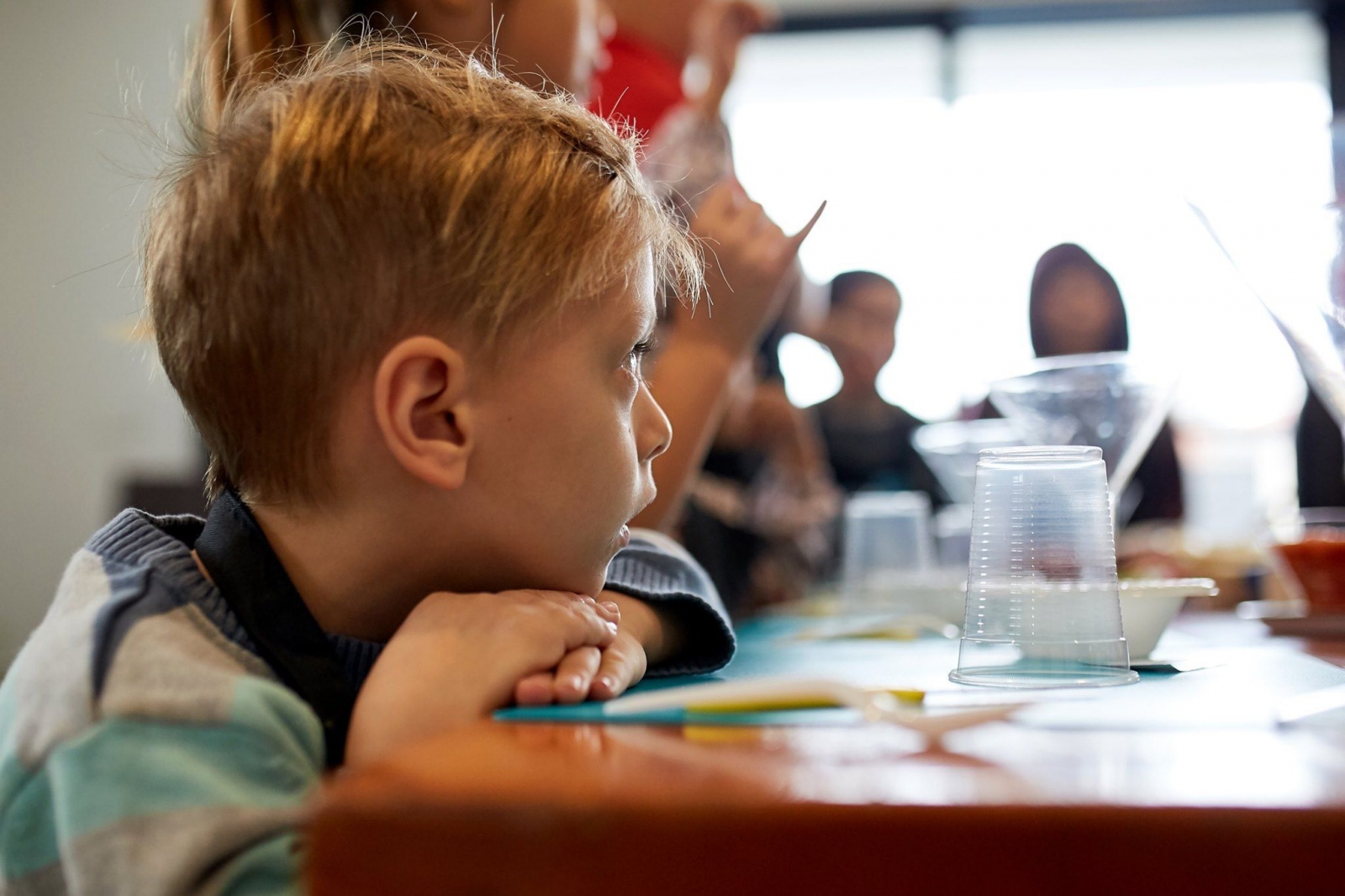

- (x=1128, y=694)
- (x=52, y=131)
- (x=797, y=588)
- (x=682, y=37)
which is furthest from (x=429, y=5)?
(x=52, y=131)

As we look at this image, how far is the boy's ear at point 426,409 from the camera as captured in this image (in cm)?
50

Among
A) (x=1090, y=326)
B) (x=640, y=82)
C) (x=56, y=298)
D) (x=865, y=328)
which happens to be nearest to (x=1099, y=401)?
(x=640, y=82)

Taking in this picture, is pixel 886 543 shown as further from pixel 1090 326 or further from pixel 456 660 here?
pixel 1090 326

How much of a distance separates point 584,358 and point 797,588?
1390 mm

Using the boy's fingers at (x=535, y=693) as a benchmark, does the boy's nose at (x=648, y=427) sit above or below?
above

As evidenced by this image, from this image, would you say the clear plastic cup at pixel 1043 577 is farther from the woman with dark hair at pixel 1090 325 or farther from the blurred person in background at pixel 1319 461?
the blurred person in background at pixel 1319 461

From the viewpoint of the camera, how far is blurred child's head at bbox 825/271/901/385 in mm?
2418

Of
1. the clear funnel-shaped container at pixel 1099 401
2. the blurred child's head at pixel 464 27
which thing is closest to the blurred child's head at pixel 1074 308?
the clear funnel-shaped container at pixel 1099 401

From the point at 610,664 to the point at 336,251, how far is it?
8.4 inches

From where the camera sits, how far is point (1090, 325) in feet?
8.79

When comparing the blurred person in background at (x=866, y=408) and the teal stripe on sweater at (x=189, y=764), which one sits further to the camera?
the blurred person in background at (x=866, y=408)

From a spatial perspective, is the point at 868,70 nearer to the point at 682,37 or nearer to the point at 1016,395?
Result: the point at 682,37

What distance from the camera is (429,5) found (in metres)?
0.98

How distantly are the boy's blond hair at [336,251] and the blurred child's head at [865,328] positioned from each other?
1.90m
